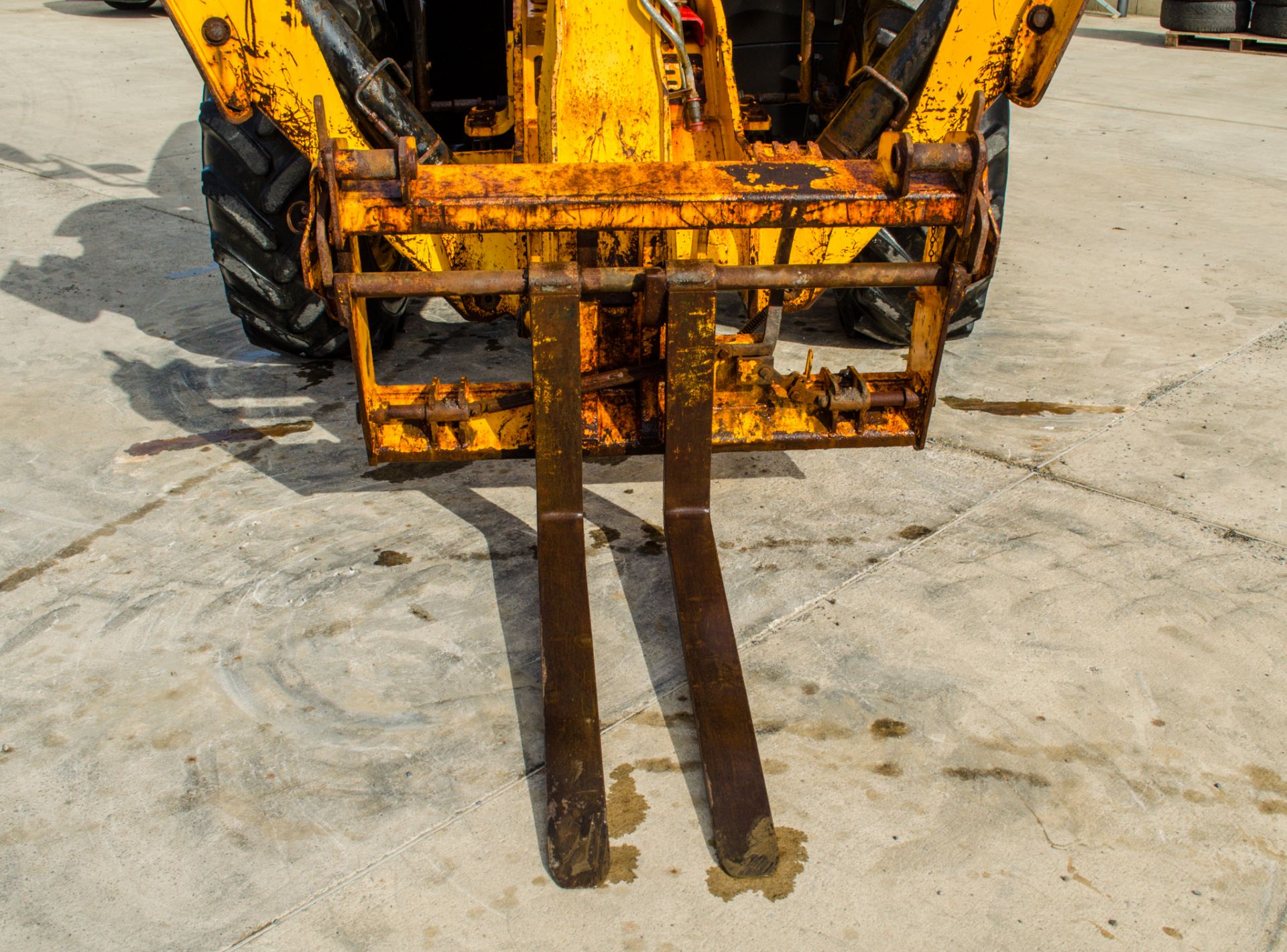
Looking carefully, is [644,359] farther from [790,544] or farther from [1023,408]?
[1023,408]

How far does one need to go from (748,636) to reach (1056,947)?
3.48ft

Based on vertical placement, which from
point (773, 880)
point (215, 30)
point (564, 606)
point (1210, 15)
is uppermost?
point (1210, 15)

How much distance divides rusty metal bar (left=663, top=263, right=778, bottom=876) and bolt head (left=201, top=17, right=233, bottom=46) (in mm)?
1342

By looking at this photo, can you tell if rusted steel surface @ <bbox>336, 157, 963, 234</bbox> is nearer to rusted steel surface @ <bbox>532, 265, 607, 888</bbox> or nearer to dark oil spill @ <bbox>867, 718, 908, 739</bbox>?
rusted steel surface @ <bbox>532, 265, 607, 888</bbox>

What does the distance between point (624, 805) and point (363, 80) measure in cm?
201

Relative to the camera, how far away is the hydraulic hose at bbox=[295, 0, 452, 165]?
123 inches

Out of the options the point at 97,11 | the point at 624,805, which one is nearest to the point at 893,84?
the point at 624,805

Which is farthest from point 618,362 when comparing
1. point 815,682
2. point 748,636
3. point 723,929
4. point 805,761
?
point 723,929

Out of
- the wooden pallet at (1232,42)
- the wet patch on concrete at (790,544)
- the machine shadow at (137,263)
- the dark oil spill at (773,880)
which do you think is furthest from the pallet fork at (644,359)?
the wooden pallet at (1232,42)

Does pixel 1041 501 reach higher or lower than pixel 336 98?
lower

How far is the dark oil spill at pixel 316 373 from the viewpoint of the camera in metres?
4.45

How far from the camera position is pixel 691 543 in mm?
3074

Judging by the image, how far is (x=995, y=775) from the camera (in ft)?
8.22

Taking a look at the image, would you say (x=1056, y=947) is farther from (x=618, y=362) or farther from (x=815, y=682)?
(x=618, y=362)
